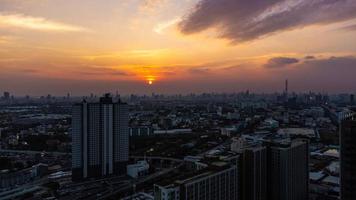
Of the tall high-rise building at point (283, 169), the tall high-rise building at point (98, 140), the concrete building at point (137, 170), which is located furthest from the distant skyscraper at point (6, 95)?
the tall high-rise building at point (283, 169)

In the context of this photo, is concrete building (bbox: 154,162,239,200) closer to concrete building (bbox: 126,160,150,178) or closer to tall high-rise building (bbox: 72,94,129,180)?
concrete building (bbox: 126,160,150,178)

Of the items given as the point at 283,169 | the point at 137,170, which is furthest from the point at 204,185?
the point at 137,170

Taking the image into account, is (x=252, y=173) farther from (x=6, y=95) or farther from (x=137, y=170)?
(x=6, y=95)

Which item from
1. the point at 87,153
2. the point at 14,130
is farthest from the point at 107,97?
the point at 14,130

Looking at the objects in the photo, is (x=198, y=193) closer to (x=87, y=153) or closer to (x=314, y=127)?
(x=87, y=153)

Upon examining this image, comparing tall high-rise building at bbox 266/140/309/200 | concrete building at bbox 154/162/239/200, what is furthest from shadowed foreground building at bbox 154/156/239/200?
tall high-rise building at bbox 266/140/309/200

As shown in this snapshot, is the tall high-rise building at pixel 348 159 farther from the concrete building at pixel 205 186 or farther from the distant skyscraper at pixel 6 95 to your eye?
the distant skyscraper at pixel 6 95
